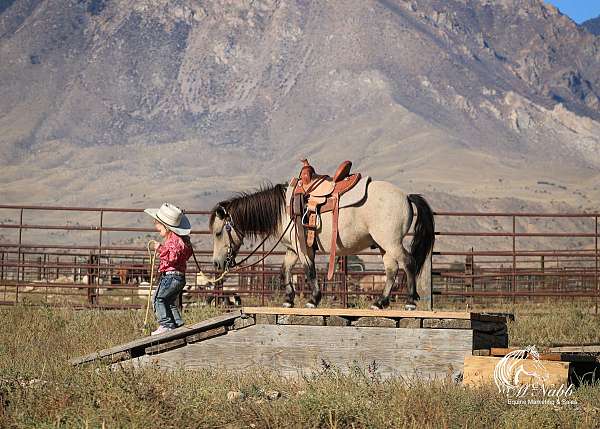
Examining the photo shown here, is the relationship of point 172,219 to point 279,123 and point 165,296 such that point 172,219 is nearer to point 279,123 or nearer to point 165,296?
point 165,296

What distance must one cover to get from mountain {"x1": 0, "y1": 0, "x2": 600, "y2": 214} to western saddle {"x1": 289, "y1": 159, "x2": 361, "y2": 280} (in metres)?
95.8

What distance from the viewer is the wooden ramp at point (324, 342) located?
9352 millimetres

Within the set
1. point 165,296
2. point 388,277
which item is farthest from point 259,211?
point 165,296

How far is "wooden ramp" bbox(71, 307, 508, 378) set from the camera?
9352mm

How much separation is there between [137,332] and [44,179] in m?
131

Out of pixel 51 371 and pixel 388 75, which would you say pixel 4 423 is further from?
pixel 388 75

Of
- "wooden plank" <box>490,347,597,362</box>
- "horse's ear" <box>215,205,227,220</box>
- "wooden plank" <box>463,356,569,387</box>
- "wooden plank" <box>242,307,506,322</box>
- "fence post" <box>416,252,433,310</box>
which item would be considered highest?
"horse's ear" <box>215,205,227,220</box>

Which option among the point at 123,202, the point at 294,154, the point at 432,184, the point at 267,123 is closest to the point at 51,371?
the point at 432,184

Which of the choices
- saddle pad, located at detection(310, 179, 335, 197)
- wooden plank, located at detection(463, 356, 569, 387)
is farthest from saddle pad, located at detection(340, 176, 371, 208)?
wooden plank, located at detection(463, 356, 569, 387)

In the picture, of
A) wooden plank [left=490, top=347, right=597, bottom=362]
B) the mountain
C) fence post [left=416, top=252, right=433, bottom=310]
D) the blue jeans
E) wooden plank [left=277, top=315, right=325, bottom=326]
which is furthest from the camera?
the mountain

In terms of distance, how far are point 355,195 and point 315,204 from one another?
461 mm

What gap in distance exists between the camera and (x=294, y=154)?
15362 centimetres

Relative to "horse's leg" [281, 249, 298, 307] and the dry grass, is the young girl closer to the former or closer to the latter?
the dry grass

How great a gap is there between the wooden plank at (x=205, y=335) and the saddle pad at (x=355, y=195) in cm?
245
